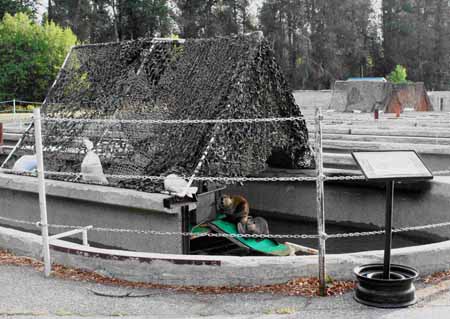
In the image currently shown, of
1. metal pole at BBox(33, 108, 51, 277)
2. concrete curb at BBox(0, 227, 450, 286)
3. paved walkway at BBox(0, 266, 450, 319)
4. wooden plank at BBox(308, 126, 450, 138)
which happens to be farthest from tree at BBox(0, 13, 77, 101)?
paved walkway at BBox(0, 266, 450, 319)

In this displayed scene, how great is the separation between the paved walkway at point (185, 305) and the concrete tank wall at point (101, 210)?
2625 millimetres

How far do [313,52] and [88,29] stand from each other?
23075 millimetres

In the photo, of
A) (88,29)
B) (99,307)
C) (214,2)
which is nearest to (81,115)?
(99,307)

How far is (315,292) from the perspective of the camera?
19.6ft

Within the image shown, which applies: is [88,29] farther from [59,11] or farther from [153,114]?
[153,114]

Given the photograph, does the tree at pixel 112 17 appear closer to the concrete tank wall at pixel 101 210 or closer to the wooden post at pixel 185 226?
the concrete tank wall at pixel 101 210

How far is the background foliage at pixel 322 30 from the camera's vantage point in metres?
63.7

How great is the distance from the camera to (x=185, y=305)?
5.81m

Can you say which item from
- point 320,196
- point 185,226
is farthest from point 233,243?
point 320,196

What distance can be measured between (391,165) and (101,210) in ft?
17.8

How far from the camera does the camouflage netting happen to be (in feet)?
31.8

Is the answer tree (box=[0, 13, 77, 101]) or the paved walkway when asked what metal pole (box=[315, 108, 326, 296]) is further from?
tree (box=[0, 13, 77, 101])

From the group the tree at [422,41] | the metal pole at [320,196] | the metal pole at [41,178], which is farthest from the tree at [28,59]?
the metal pole at [320,196]

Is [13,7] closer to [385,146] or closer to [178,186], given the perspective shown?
[385,146]
